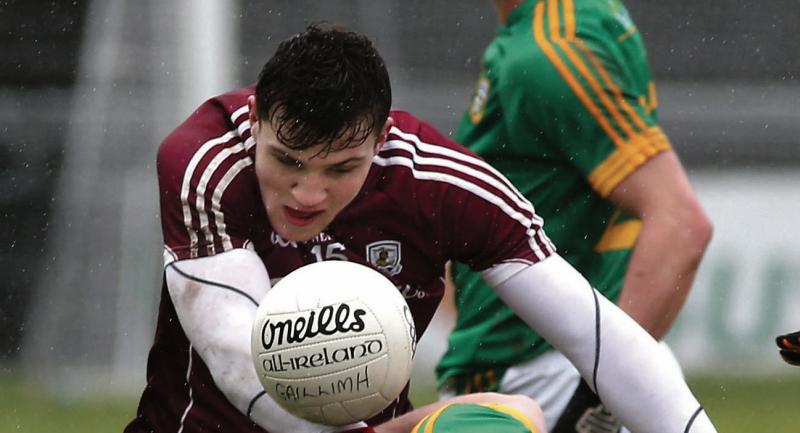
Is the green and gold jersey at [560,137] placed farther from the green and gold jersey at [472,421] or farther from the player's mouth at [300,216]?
the green and gold jersey at [472,421]

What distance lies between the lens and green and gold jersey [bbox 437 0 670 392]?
421cm

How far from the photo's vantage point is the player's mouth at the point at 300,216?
3.36 metres

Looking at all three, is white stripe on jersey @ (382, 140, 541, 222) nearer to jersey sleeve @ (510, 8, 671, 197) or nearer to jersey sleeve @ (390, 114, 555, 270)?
jersey sleeve @ (390, 114, 555, 270)

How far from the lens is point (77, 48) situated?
32.9ft

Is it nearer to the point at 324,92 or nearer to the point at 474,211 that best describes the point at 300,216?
the point at 324,92

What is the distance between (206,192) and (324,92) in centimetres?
34

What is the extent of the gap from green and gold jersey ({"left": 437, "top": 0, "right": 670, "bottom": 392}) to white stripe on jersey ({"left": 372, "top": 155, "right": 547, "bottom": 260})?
0.69m

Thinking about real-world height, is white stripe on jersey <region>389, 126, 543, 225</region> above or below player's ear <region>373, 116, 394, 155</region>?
below

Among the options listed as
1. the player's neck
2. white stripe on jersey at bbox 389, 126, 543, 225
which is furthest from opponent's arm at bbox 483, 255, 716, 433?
the player's neck

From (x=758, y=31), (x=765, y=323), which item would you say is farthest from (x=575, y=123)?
(x=758, y=31)

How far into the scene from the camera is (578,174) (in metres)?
4.34

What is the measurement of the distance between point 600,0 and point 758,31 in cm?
709

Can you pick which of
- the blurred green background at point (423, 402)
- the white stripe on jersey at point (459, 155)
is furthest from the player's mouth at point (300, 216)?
the blurred green background at point (423, 402)

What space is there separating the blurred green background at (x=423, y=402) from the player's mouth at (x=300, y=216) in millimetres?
4612
